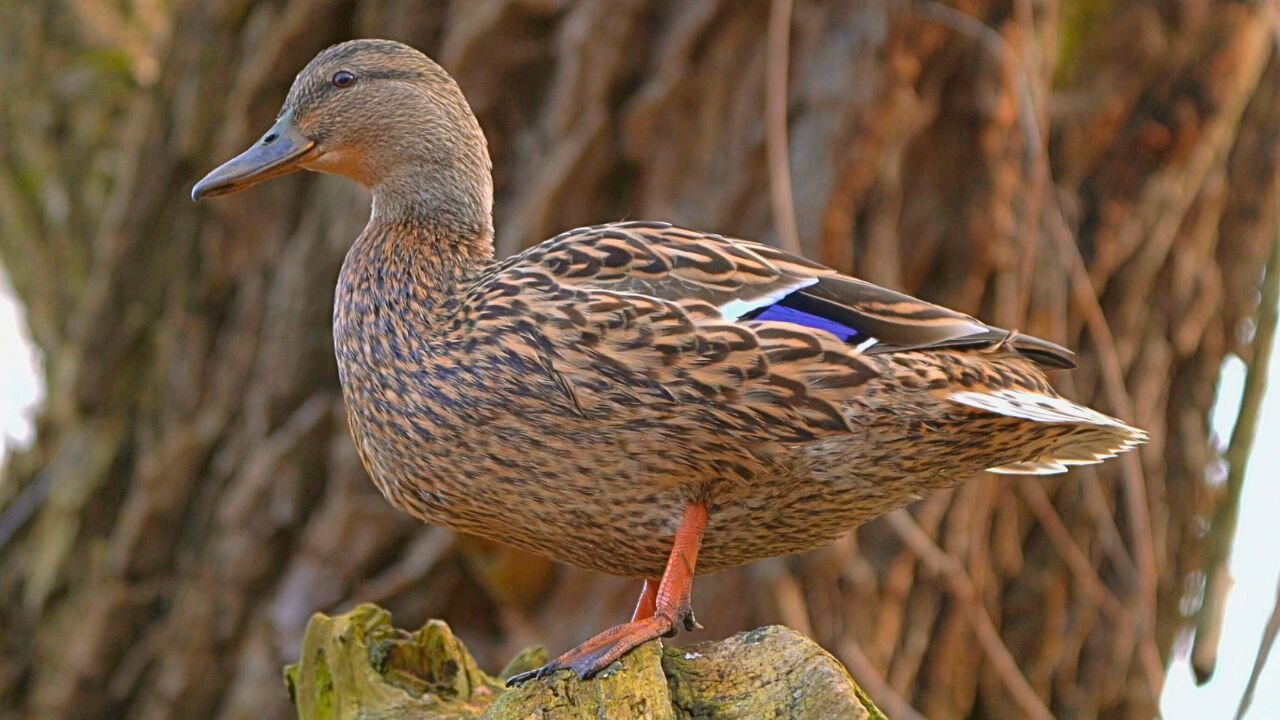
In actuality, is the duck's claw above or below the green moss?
below

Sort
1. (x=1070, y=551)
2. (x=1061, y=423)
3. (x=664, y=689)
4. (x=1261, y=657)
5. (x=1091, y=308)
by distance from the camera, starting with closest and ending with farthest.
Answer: (x=664, y=689) → (x=1061, y=423) → (x=1261, y=657) → (x=1091, y=308) → (x=1070, y=551)

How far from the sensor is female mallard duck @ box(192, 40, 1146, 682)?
2369 mm

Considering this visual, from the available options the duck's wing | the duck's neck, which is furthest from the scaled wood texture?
the duck's wing

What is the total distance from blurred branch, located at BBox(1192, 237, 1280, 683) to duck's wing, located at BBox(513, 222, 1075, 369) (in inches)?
81.5

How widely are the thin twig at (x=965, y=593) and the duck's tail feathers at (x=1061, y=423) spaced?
1390mm

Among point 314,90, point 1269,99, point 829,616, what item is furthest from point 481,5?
point 1269,99

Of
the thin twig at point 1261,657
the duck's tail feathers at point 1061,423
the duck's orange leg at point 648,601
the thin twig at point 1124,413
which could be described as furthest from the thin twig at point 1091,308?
the duck's orange leg at point 648,601

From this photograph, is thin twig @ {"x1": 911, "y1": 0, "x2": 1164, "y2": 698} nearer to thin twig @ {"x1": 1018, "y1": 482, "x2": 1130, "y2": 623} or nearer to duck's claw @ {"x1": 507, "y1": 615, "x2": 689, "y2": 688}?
thin twig @ {"x1": 1018, "y1": 482, "x2": 1130, "y2": 623}

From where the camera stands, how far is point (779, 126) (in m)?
4.06

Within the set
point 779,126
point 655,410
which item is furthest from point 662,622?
point 779,126

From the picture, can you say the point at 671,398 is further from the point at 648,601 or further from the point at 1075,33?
the point at 1075,33

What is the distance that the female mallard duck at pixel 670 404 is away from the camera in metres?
2.37

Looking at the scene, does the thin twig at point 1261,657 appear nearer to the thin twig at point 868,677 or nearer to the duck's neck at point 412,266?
the thin twig at point 868,677

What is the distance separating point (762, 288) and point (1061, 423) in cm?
52
